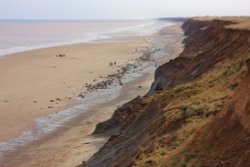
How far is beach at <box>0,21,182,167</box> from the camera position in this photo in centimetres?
1844

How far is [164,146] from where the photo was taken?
11391 mm

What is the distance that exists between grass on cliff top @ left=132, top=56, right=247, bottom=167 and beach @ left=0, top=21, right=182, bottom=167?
168 inches

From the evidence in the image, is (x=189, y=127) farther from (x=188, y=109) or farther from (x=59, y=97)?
(x=59, y=97)

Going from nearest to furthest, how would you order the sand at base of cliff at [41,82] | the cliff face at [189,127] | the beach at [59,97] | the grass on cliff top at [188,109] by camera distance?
the cliff face at [189,127] → the grass on cliff top at [188,109] → the beach at [59,97] → the sand at base of cliff at [41,82]

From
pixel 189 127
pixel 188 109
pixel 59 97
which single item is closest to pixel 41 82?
pixel 59 97

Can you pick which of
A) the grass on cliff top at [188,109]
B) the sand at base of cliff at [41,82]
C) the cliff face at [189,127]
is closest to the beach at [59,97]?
the sand at base of cliff at [41,82]

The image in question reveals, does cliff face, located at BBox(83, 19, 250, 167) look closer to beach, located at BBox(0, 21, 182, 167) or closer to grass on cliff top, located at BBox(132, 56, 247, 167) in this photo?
grass on cliff top, located at BBox(132, 56, 247, 167)

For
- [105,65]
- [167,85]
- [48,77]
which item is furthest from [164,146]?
[105,65]

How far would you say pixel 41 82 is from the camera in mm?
36688

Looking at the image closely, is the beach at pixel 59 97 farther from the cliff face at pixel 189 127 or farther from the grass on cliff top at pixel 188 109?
the grass on cliff top at pixel 188 109

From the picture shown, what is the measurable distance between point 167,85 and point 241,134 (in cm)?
1379

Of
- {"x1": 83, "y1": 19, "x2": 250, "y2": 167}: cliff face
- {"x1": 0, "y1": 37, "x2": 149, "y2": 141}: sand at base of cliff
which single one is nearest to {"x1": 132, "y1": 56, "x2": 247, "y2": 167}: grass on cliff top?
{"x1": 83, "y1": 19, "x2": 250, "y2": 167}: cliff face

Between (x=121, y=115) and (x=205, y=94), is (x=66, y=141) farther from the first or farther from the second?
(x=205, y=94)

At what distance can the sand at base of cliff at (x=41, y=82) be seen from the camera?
25422 mm
